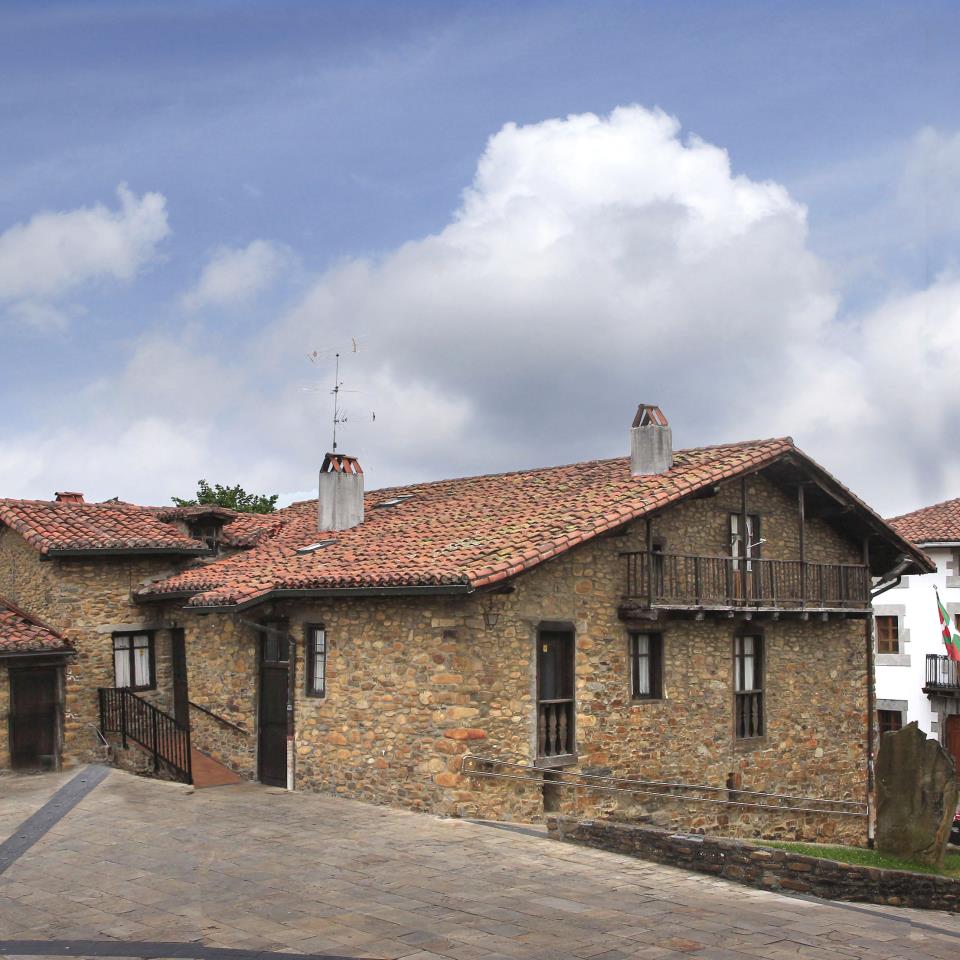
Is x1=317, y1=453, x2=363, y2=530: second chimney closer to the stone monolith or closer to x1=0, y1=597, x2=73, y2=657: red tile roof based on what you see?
x1=0, y1=597, x2=73, y2=657: red tile roof

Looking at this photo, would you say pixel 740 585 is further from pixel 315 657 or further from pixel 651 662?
pixel 315 657

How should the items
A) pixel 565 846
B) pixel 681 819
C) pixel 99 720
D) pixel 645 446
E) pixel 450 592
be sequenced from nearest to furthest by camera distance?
1. pixel 565 846
2. pixel 450 592
3. pixel 681 819
4. pixel 645 446
5. pixel 99 720

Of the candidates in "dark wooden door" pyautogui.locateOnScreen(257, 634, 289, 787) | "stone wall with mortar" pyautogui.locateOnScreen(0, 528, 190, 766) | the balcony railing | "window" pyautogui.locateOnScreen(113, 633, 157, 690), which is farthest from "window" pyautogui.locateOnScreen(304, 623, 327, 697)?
"window" pyautogui.locateOnScreen(113, 633, 157, 690)

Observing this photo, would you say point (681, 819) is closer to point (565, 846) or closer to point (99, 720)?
point (565, 846)

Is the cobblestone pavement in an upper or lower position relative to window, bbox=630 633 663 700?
lower

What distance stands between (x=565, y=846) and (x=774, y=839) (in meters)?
Answer: 7.46

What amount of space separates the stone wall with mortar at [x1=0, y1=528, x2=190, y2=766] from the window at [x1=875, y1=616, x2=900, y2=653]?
868 inches

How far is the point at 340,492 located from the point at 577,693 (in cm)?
685

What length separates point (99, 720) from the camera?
811 inches

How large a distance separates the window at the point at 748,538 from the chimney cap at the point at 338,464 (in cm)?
696

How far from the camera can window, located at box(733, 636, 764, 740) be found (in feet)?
63.3

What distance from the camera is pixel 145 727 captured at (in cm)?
2016

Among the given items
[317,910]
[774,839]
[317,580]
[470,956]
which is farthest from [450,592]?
[774,839]

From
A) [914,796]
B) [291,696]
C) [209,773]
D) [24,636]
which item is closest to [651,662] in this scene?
[914,796]
